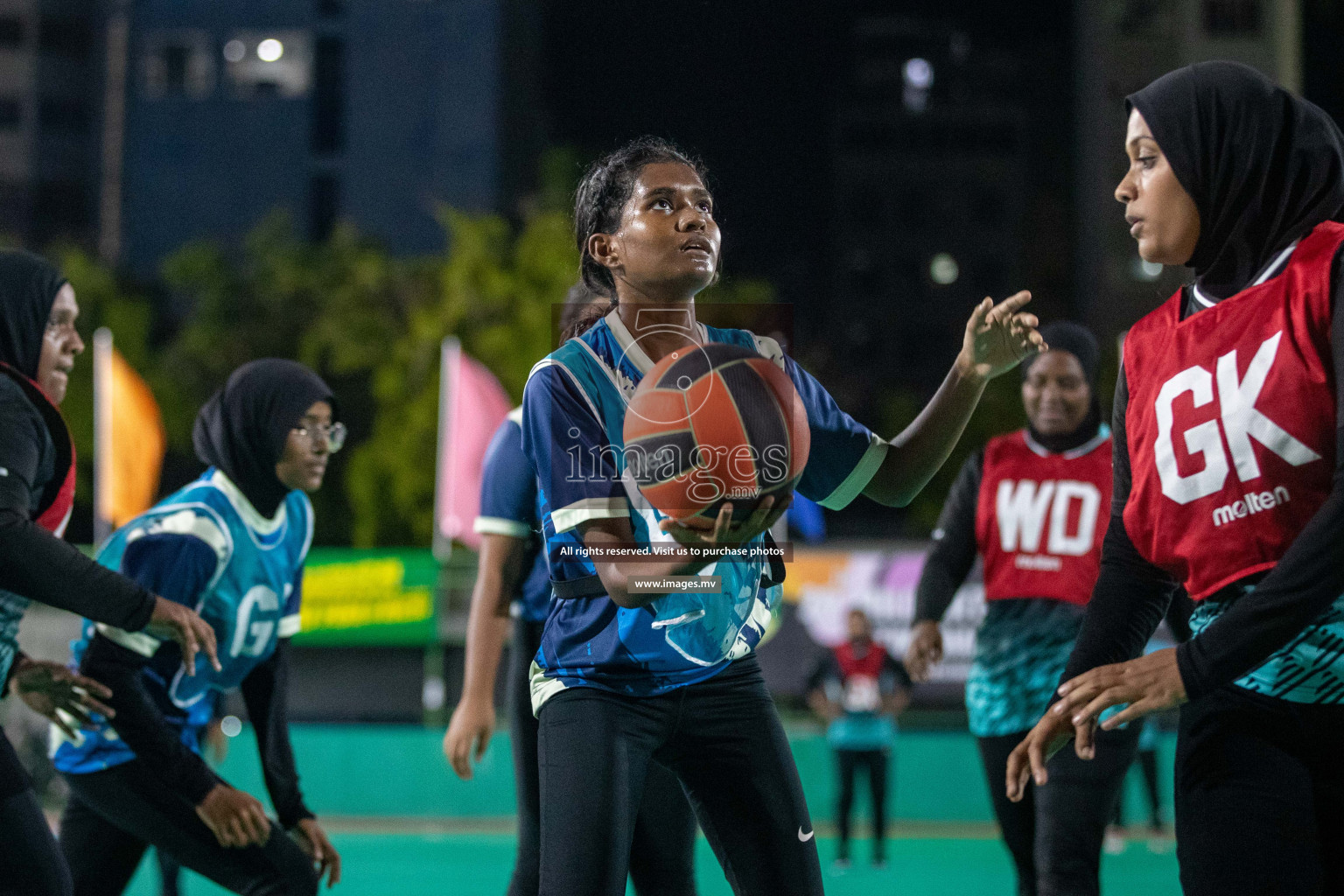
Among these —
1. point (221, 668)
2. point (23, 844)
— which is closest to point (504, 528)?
point (221, 668)

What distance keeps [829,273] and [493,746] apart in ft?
155

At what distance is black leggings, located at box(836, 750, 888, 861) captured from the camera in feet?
29.9

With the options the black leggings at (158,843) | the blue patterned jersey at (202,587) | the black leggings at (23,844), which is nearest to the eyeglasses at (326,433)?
the blue patterned jersey at (202,587)

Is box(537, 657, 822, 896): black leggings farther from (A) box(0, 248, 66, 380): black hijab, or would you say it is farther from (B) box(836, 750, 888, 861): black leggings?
(B) box(836, 750, 888, 861): black leggings

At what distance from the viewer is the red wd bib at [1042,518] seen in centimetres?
434

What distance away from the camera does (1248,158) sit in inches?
87.3

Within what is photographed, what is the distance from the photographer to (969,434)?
29.1m

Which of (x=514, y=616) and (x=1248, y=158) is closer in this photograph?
(x=1248, y=158)

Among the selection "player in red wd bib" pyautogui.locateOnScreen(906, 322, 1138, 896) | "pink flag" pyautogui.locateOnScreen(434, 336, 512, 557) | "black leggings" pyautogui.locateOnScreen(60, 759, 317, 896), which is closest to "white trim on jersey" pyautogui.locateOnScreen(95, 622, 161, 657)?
"black leggings" pyautogui.locateOnScreen(60, 759, 317, 896)

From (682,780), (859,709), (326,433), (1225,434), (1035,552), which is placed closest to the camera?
(1225,434)

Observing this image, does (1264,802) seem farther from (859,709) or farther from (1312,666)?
(859,709)

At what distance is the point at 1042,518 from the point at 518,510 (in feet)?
5.69

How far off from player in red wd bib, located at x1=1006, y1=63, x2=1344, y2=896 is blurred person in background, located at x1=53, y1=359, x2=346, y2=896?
2251 mm

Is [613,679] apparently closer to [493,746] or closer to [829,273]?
[493,746]
